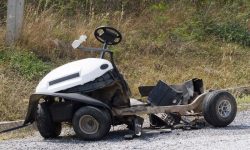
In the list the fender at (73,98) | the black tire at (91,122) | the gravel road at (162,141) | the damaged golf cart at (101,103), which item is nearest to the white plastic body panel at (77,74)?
the damaged golf cart at (101,103)

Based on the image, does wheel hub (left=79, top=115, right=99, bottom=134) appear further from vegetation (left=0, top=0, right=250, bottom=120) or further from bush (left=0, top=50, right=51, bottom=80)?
bush (left=0, top=50, right=51, bottom=80)

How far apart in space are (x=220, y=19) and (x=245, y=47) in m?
1.27

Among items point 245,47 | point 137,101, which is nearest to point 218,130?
point 137,101

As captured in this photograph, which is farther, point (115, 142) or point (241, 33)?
point (241, 33)

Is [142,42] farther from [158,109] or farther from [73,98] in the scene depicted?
[73,98]

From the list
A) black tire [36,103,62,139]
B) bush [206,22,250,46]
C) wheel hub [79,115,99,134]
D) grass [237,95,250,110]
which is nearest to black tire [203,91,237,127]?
wheel hub [79,115,99,134]

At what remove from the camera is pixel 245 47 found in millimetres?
16016

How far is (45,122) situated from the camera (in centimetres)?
844

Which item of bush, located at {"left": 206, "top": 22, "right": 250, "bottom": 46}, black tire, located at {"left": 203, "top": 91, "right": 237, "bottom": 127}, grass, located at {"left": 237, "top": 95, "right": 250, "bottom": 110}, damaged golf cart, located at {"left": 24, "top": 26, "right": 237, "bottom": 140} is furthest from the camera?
bush, located at {"left": 206, "top": 22, "right": 250, "bottom": 46}

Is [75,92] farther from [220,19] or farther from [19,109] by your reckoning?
[220,19]

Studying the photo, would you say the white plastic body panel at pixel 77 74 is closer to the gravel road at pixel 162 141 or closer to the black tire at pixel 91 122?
the black tire at pixel 91 122

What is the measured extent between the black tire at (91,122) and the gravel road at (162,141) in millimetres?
111

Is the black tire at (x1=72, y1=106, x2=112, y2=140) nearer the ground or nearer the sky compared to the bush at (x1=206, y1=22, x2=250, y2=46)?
nearer the ground

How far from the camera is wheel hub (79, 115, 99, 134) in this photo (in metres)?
8.27
